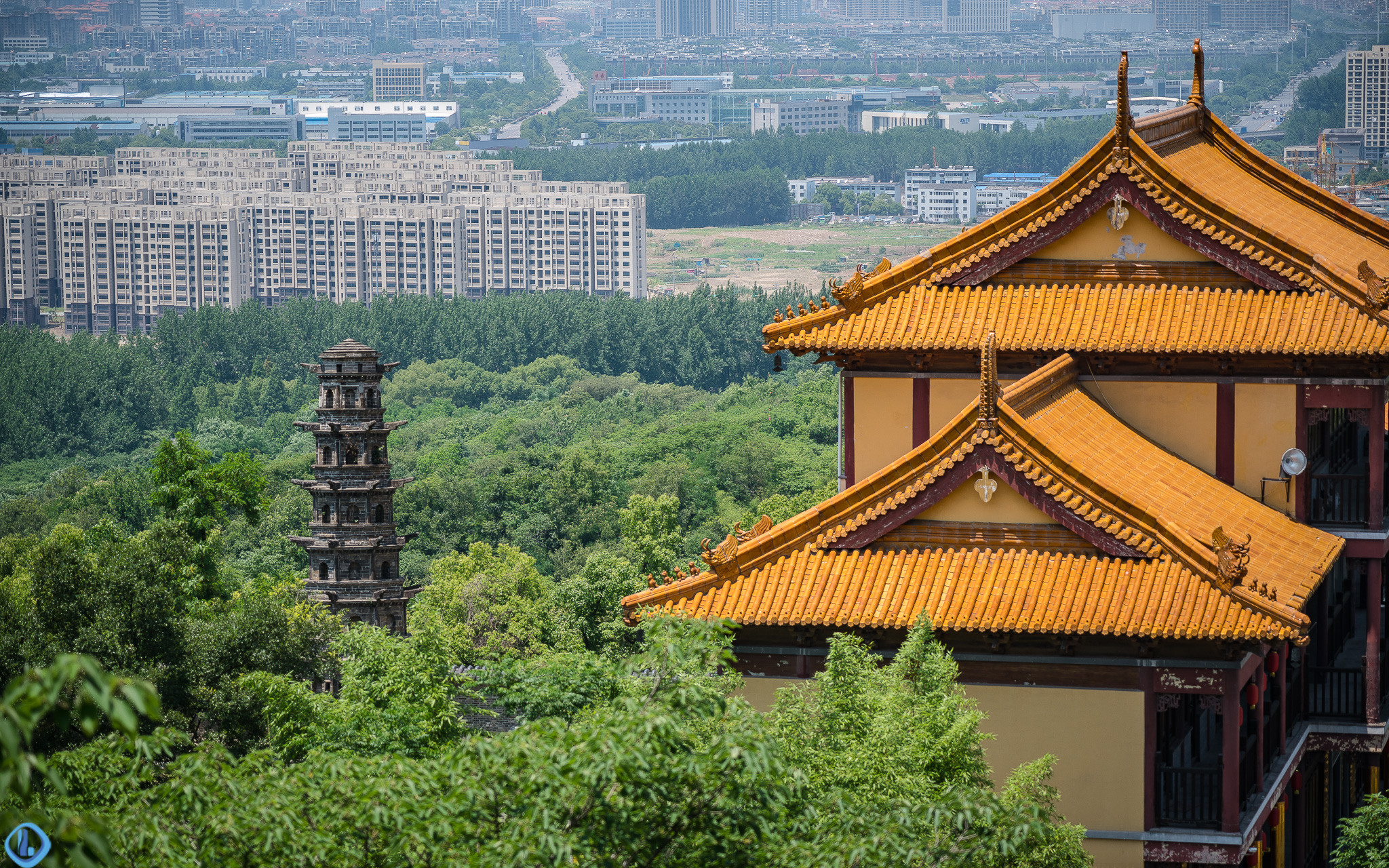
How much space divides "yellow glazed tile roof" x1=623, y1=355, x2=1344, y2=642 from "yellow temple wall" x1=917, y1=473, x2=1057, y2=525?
0.13m

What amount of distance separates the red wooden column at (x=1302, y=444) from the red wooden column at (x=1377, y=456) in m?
0.97

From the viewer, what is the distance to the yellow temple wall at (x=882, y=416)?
36781 millimetres

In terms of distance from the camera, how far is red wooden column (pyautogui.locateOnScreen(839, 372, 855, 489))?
3697cm

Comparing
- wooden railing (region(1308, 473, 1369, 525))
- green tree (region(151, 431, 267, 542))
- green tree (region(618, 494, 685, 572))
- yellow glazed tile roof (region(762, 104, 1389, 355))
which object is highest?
yellow glazed tile roof (region(762, 104, 1389, 355))

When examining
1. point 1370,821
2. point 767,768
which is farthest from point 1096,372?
point 767,768

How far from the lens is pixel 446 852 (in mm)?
19672

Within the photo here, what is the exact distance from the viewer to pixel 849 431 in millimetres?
36969

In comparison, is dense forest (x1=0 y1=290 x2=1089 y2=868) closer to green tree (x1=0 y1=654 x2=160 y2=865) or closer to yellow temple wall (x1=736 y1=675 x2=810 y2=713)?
green tree (x1=0 y1=654 x2=160 y2=865)

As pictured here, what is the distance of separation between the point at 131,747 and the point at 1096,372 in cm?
1860

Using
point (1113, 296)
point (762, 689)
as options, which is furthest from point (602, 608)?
point (762, 689)

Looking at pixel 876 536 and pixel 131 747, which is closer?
pixel 131 747

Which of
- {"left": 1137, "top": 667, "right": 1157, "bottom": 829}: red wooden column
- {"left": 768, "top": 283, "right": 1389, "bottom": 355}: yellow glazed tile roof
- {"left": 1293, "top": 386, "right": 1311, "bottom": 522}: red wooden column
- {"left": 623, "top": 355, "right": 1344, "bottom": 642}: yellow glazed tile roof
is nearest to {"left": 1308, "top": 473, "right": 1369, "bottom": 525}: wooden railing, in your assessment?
{"left": 1293, "top": 386, "right": 1311, "bottom": 522}: red wooden column

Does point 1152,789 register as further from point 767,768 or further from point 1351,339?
point 767,768

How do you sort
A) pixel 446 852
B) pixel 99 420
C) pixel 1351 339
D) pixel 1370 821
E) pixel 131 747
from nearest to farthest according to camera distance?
pixel 446 852 → pixel 131 747 → pixel 1370 821 → pixel 1351 339 → pixel 99 420
